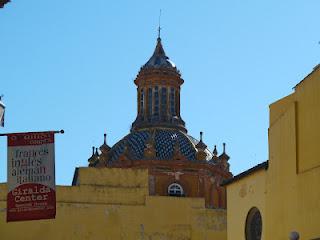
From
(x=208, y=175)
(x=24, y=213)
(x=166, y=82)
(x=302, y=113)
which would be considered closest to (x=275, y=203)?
(x=302, y=113)

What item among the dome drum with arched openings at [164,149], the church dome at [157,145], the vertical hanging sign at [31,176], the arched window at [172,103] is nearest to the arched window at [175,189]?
the dome drum with arched openings at [164,149]

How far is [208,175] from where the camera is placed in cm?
5047

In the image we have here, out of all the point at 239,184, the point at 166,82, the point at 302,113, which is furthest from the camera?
the point at 166,82

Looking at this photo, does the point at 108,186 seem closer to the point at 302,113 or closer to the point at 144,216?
the point at 144,216

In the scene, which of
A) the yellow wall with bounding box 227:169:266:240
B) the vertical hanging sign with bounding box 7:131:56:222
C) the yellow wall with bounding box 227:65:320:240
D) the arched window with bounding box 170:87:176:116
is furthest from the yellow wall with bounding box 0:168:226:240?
the vertical hanging sign with bounding box 7:131:56:222

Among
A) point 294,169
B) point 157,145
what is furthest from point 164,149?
point 294,169

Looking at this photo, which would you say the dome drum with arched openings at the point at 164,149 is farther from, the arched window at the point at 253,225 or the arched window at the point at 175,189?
the arched window at the point at 253,225

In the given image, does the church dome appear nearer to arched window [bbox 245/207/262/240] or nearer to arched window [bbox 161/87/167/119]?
arched window [bbox 161/87/167/119]

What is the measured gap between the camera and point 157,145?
168ft

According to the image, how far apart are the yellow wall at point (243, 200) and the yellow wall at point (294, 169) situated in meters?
0.06

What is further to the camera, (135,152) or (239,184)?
(135,152)

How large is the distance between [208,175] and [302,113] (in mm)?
27863

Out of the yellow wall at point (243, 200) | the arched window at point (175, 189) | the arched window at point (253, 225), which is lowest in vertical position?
the arched window at point (253, 225)

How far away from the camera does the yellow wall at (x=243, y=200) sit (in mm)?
25703
